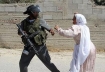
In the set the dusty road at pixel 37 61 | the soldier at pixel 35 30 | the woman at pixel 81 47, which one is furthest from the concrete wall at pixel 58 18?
the woman at pixel 81 47

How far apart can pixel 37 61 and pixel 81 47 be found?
133 inches

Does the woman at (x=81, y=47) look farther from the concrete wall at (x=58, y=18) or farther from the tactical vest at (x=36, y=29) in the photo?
the concrete wall at (x=58, y=18)

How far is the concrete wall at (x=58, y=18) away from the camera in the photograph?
10344 mm

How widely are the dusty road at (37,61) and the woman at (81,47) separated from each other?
232cm

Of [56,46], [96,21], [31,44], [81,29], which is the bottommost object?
[56,46]

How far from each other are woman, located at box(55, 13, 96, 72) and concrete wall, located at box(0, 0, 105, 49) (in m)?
4.47

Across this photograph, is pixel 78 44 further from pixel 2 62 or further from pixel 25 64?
pixel 2 62

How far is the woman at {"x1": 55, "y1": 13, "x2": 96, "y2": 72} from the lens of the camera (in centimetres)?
580

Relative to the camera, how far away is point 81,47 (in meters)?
5.84

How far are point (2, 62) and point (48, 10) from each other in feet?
7.41

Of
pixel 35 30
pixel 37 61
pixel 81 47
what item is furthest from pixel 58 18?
pixel 81 47

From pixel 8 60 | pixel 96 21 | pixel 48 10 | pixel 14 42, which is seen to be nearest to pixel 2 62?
pixel 8 60

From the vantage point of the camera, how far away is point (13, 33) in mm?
10461

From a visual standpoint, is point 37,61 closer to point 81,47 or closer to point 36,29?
point 36,29
